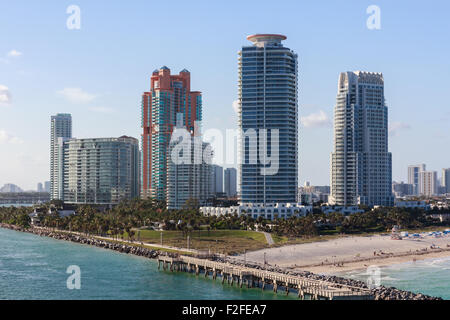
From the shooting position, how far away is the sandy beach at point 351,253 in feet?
419

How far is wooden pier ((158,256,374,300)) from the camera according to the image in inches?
3409

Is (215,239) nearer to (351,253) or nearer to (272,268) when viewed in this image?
(351,253)

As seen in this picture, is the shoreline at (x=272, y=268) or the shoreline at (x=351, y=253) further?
the shoreline at (x=351, y=253)

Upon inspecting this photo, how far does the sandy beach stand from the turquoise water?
22737 mm

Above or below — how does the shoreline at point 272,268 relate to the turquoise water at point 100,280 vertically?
above

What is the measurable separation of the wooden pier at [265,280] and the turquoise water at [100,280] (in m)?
2.14

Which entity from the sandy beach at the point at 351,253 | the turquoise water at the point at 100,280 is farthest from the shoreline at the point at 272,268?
the sandy beach at the point at 351,253

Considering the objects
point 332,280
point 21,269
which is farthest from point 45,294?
point 332,280

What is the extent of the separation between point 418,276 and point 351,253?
103 feet

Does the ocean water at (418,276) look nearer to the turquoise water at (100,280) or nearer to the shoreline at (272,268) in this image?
the shoreline at (272,268)

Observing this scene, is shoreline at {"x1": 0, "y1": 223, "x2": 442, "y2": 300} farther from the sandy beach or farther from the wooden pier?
the sandy beach

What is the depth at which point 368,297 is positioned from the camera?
85.8 m

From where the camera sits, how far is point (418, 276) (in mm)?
116188
